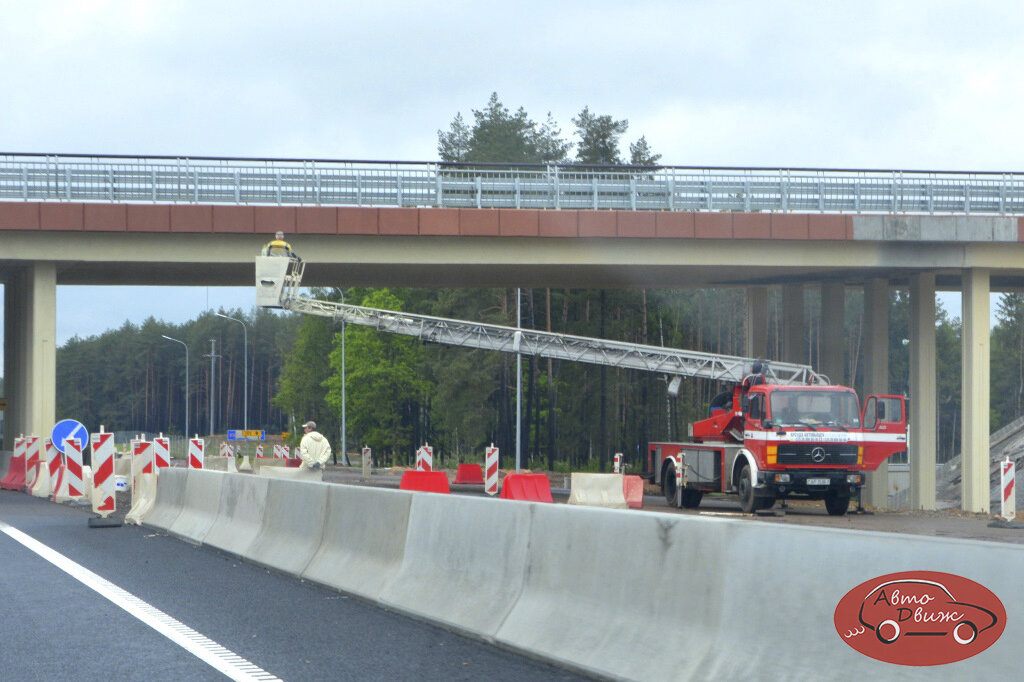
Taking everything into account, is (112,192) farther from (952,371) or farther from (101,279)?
(952,371)

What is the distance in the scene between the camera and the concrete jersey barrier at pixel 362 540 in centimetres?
955

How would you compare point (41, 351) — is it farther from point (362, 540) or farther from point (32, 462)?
point (362, 540)

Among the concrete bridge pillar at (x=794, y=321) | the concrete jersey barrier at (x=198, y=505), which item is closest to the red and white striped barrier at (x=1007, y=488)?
the concrete bridge pillar at (x=794, y=321)

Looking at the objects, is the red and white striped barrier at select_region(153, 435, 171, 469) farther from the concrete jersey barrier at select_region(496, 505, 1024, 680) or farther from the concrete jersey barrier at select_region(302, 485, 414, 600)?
the concrete jersey barrier at select_region(496, 505, 1024, 680)

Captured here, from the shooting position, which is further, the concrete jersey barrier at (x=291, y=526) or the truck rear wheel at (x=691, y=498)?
the truck rear wheel at (x=691, y=498)

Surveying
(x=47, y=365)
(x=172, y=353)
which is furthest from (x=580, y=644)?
(x=172, y=353)

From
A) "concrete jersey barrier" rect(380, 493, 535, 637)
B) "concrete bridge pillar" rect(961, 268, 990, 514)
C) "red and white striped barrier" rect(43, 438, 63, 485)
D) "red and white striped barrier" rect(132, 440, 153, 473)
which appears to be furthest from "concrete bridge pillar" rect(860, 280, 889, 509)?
"concrete jersey barrier" rect(380, 493, 535, 637)

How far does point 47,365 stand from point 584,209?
1266 cm

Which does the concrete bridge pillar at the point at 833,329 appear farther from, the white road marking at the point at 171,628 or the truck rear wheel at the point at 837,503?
the white road marking at the point at 171,628

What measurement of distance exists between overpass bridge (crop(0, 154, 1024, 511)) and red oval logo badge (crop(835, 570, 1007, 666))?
2460 centimetres

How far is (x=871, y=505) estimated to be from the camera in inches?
1305

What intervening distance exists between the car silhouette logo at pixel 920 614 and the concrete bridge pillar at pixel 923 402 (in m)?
27.9

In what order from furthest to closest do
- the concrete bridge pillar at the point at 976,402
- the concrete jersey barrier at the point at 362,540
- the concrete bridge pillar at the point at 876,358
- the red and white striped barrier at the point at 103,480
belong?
1. the concrete bridge pillar at the point at 876,358
2. the concrete bridge pillar at the point at 976,402
3. the red and white striped barrier at the point at 103,480
4. the concrete jersey barrier at the point at 362,540

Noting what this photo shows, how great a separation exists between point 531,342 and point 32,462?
14.2m
